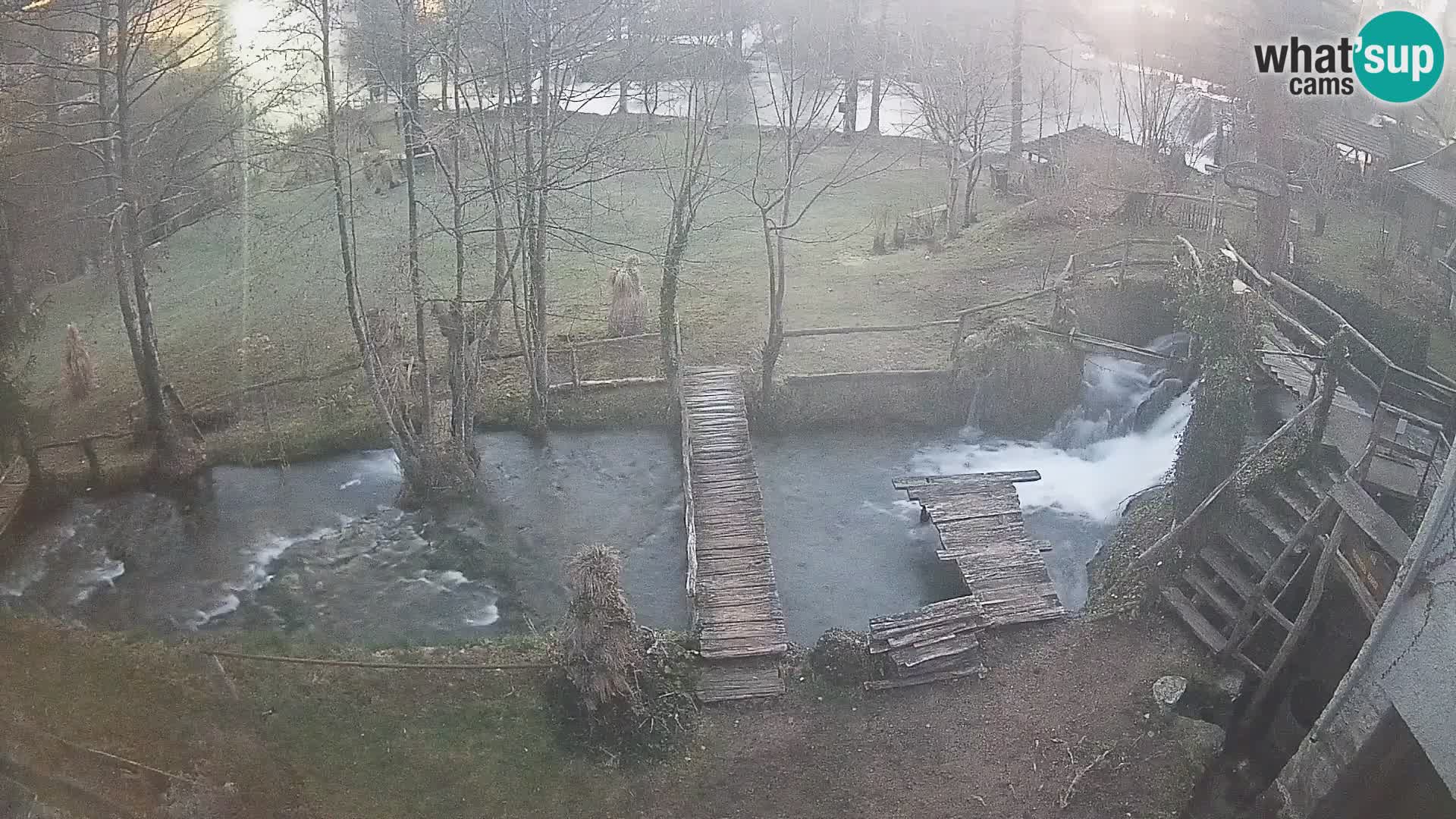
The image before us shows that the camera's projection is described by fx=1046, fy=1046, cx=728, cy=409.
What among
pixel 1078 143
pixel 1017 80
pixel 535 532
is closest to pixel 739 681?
pixel 535 532

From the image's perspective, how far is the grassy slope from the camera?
728 inches

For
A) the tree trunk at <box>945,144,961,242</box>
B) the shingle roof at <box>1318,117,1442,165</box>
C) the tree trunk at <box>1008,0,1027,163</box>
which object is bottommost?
the tree trunk at <box>945,144,961,242</box>

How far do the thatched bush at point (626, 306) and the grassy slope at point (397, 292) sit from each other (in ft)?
1.91

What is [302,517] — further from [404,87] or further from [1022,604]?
[1022,604]

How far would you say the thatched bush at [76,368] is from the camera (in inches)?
712

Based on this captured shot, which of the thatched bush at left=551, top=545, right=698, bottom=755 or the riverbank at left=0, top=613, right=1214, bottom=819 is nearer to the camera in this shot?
the riverbank at left=0, top=613, right=1214, bottom=819

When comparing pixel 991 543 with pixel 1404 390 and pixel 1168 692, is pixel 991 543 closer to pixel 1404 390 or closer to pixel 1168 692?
pixel 1168 692

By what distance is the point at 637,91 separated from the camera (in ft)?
121

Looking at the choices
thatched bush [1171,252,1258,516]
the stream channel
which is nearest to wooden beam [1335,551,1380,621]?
thatched bush [1171,252,1258,516]

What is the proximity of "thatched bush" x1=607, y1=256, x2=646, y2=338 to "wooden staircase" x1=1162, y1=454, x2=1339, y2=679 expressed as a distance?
11865 mm

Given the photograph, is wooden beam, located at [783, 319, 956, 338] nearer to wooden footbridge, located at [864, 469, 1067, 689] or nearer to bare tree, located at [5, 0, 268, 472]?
wooden footbridge, located at [864, 469, 1067, 689]

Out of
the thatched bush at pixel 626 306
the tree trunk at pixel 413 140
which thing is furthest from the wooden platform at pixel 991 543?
the tree trunk at pixel 413 140

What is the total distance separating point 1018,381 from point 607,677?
10.7 meters

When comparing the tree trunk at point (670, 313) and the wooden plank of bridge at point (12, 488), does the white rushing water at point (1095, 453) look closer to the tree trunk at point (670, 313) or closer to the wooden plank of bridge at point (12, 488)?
the tree trunk at point (670, 313)
